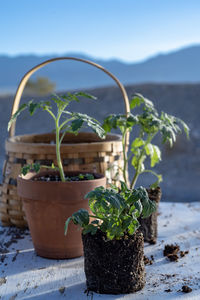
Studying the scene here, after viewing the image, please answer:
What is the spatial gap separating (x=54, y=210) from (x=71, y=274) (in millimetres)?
266

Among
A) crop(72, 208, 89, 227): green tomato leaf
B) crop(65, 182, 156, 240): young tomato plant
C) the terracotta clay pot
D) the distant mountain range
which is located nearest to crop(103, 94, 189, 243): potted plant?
the terracotta clay pot

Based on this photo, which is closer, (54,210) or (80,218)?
(80,218)

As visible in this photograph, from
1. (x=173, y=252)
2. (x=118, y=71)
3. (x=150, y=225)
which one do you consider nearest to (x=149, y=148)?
(x=150, y=225)

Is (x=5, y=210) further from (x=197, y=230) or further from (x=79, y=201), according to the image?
(x=197, y=230)

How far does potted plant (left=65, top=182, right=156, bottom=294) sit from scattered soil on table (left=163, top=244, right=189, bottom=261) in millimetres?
359

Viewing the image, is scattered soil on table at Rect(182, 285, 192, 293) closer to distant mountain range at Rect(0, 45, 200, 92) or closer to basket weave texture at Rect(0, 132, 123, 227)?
basket weave texture at Rect(0, 132, 123, 227)

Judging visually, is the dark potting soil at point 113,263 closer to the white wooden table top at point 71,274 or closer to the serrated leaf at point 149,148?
the white wooden table top at point 71,274

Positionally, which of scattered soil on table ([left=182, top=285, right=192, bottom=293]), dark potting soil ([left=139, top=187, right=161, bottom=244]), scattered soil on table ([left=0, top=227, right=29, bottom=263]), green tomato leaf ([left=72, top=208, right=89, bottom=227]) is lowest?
scattered soil on table ([left=0, top=227, right=29, bottom=263])

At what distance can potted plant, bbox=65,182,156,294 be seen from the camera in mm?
1291

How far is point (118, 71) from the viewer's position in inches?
2963

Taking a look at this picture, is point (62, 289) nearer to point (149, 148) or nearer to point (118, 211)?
point (118, 211)

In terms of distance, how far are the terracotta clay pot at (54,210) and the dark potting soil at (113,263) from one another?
0.29 m

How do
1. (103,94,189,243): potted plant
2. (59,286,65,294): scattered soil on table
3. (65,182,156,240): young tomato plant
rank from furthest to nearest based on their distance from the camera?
(103,94,189,243): potted plant
(59,286,65,294): scattered soil on table
(65,182,156,240): young tomato plant

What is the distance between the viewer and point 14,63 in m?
83.7
